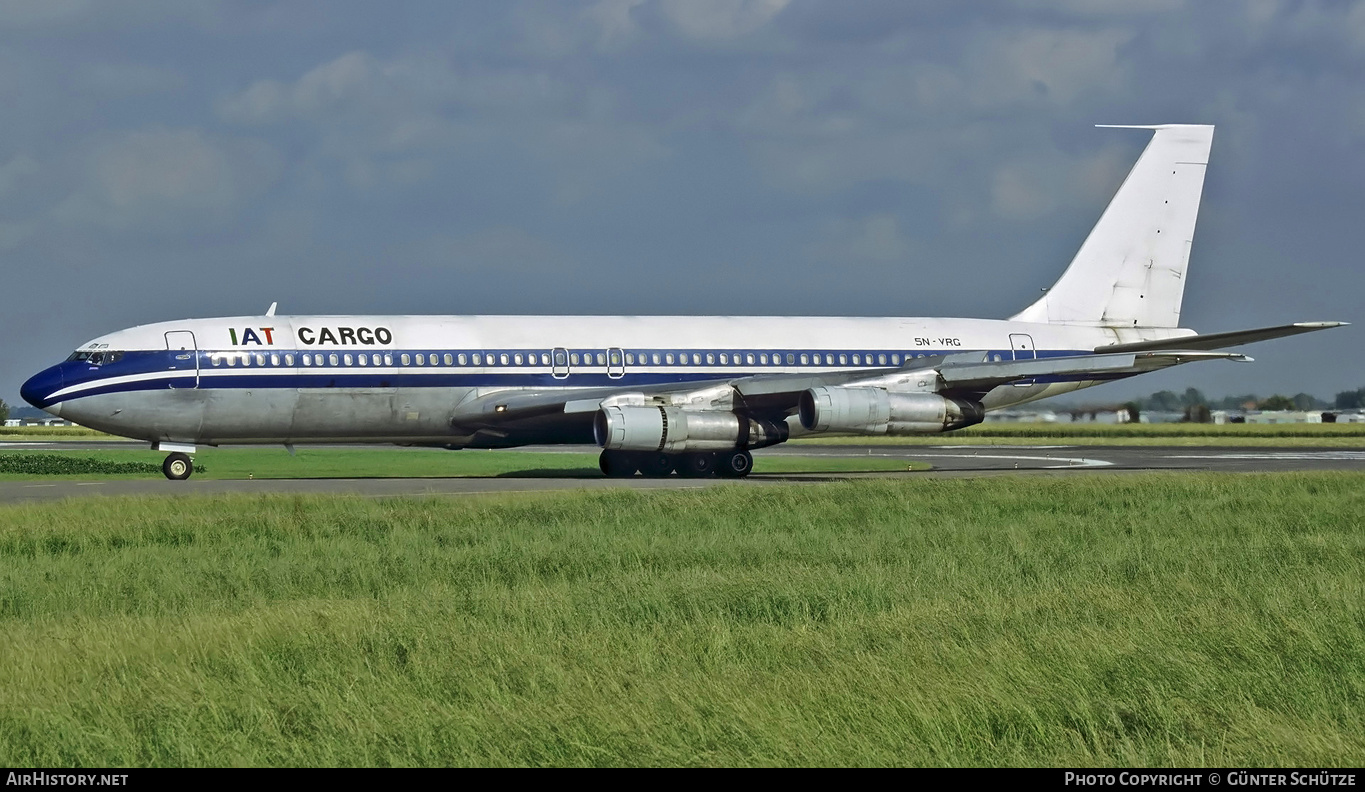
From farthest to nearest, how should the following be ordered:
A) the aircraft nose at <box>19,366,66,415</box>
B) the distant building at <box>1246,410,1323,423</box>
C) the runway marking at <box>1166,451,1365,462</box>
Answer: the distant building at <box>1246,410,1323,423</box> → the runway marking at <box>1166,451,1365,462</box> → the aircraft nose at <box>19,366,66,415</box>

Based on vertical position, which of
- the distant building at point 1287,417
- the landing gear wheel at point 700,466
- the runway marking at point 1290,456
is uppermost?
the landing gear wheel at point 700,466

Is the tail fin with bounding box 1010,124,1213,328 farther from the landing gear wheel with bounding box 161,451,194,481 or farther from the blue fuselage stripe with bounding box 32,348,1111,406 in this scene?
the landing gear wheel with bounding box 161,451,194,481

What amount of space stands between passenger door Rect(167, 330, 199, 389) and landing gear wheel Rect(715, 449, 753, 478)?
12.9 meters

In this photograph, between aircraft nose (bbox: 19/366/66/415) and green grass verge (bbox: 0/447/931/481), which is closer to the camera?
aircraft nose (bbox: 19/366/66/415)

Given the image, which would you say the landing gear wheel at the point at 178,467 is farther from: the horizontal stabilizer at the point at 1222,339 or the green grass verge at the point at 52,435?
the green grass verge at the point at 52,435

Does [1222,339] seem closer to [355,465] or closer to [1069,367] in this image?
[1069,367]

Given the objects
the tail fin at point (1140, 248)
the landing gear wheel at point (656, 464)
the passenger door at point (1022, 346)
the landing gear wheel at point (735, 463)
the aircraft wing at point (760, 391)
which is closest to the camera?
the aircraft wing at point (760, 391)

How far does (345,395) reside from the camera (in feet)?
110

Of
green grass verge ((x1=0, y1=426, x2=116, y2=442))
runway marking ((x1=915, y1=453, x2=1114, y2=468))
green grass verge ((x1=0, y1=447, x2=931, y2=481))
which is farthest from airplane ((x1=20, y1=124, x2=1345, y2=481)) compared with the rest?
green grass verge ((x1=0, y1=426, x2=116, y2=442))

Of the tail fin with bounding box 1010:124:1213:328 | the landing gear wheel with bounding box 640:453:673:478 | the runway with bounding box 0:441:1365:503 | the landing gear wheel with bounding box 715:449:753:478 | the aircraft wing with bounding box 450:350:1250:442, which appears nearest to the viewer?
the runway with bounding box 0:441:1365:503

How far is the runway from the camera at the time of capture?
29.2 m

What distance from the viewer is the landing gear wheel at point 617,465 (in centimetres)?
3578

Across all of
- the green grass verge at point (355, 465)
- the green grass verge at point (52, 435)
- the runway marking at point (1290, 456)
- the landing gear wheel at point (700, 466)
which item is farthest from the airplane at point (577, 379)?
the green grass verge at point (52, 435)

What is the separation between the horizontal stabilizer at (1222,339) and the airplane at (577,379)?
57 mm
